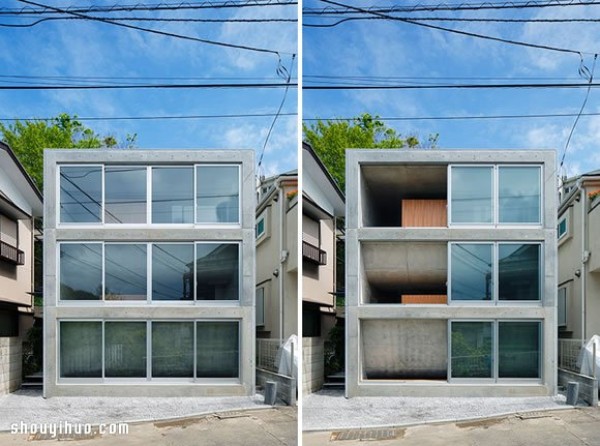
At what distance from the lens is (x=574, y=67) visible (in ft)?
11.3

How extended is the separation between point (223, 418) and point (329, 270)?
0.96m

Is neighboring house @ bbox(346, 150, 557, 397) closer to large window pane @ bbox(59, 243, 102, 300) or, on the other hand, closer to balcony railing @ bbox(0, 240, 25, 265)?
large window pane @ bbox(59, 243, 102, 300)

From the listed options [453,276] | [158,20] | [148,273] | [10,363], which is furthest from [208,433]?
[158,20]

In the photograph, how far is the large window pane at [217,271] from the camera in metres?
3.31

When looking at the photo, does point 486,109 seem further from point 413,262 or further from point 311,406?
point 311,406

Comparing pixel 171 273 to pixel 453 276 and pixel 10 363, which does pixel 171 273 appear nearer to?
pixel 10 363

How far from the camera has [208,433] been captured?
346 cm

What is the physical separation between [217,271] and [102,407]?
0.91m

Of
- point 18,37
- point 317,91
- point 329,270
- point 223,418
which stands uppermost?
point 18,37

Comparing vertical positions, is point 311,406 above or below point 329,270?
below

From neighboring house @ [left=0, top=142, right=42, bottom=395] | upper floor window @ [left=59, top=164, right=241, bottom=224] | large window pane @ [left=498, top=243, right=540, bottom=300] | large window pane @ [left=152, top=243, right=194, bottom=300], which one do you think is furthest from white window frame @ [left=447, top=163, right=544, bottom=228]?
neighboring house @ [left=0, top=142, right=42, bottom=395]

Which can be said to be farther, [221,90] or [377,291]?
[221,90]

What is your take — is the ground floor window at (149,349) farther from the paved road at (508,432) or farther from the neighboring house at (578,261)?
the neighboring house at (578,261)

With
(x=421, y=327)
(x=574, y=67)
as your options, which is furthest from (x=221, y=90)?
(x=574, y=67)
